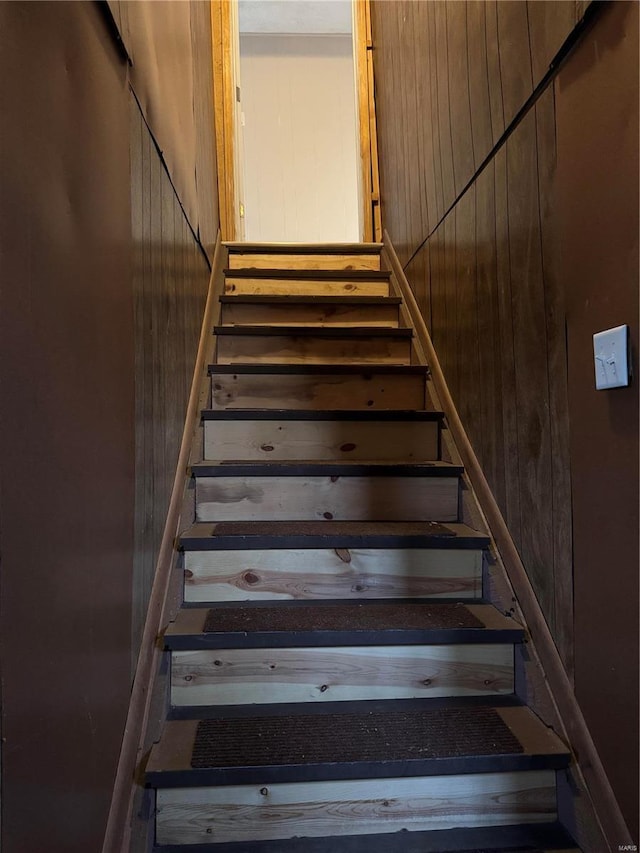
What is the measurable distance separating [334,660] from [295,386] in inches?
40.9

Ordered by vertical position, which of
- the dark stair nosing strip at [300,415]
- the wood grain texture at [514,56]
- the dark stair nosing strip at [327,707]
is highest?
the wood grain texture at [514,56]

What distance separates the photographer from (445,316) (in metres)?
1.95

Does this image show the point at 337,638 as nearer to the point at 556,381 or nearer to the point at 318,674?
the point at 318,674

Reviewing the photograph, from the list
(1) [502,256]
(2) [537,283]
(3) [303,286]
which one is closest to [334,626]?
(2) [537,283]

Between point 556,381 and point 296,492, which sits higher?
point 556,381

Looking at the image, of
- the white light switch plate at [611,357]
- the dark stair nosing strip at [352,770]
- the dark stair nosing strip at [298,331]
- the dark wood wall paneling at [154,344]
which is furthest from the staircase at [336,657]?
the white light switch plate at [611,357]

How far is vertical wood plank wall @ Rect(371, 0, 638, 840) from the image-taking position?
0.93 m

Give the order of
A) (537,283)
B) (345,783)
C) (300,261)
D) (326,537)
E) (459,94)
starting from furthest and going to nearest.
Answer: (300,261) < (459,94) < (326,537) < (537,283) < (345,783)

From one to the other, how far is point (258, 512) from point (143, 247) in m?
0.81

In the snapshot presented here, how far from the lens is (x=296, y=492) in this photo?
1.62m

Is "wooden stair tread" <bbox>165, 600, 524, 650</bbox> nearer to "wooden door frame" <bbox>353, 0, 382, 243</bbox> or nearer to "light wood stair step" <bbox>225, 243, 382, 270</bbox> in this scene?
"light wood stair step" <bbox>225, 243, 382, 270</bbox>

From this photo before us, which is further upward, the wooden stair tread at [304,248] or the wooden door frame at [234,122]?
the wooden door frame at [234,122]

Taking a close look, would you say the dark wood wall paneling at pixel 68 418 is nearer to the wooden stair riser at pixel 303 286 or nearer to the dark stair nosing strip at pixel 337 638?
the dark stair nosing strip at pixel 337 638

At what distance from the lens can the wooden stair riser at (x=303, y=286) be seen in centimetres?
265
